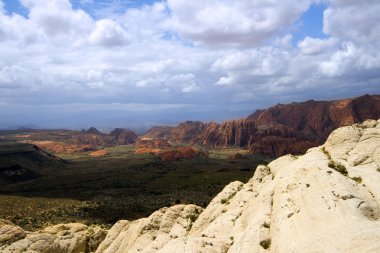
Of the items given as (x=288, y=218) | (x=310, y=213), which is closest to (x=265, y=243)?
(x=288, y=218)

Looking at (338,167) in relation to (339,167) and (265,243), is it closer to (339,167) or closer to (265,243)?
(339,167)

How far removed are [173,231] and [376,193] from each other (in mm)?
31178

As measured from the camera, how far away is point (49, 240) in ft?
208

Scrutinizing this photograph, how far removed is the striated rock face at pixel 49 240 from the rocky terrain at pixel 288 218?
16 cm

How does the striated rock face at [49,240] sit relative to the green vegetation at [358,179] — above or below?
below

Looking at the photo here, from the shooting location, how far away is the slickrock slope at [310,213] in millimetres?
29047

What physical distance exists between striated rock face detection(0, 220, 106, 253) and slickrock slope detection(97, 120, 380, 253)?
1086 centimetres

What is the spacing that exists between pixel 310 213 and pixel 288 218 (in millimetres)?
2237

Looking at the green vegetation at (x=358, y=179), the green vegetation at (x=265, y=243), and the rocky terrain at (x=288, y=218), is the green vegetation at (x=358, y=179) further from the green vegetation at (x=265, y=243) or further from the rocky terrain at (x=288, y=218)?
the green vegetation at (x=265, y=243)

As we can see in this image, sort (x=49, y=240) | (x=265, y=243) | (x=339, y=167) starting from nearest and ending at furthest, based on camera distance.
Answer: (x=265, y=243) < (x=339, y=167) < (x=49, y=240)

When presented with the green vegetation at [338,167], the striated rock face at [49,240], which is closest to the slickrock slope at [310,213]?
the green vegetation at [338,167]

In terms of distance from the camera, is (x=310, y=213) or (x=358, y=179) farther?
(x=358, y=179)

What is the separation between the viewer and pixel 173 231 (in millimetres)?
57125

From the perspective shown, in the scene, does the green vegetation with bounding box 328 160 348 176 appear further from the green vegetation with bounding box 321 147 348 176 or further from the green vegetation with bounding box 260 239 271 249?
the green vegetation with bounding box 260 239 271 249
